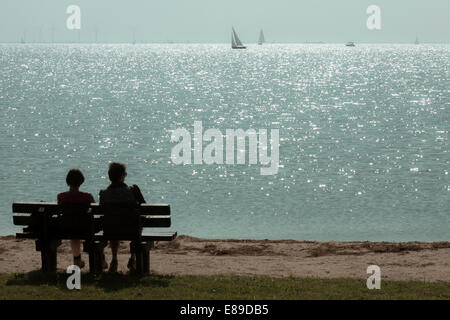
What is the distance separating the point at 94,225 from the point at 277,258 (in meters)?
4.28

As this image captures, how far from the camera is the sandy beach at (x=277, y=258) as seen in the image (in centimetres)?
1174

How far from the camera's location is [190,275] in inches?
428

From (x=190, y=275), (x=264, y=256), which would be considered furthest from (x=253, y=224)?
(x=190, y=275)

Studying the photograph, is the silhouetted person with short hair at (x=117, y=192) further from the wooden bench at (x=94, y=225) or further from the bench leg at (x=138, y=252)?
the bench leg at (x=138, y=252)

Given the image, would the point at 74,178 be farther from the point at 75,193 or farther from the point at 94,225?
the point at 94,225

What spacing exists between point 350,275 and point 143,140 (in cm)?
3579

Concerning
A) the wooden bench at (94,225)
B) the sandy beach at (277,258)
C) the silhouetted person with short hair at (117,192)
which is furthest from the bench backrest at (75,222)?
the sandy beach at (277,258)

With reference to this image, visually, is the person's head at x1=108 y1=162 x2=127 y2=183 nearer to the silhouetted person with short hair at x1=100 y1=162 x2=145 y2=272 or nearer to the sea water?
the silhouetted person with short hair at x1=100 y1=162 x2=145 y2=272

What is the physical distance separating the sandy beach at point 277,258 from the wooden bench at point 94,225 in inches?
31.2

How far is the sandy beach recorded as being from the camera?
38.5 feet
